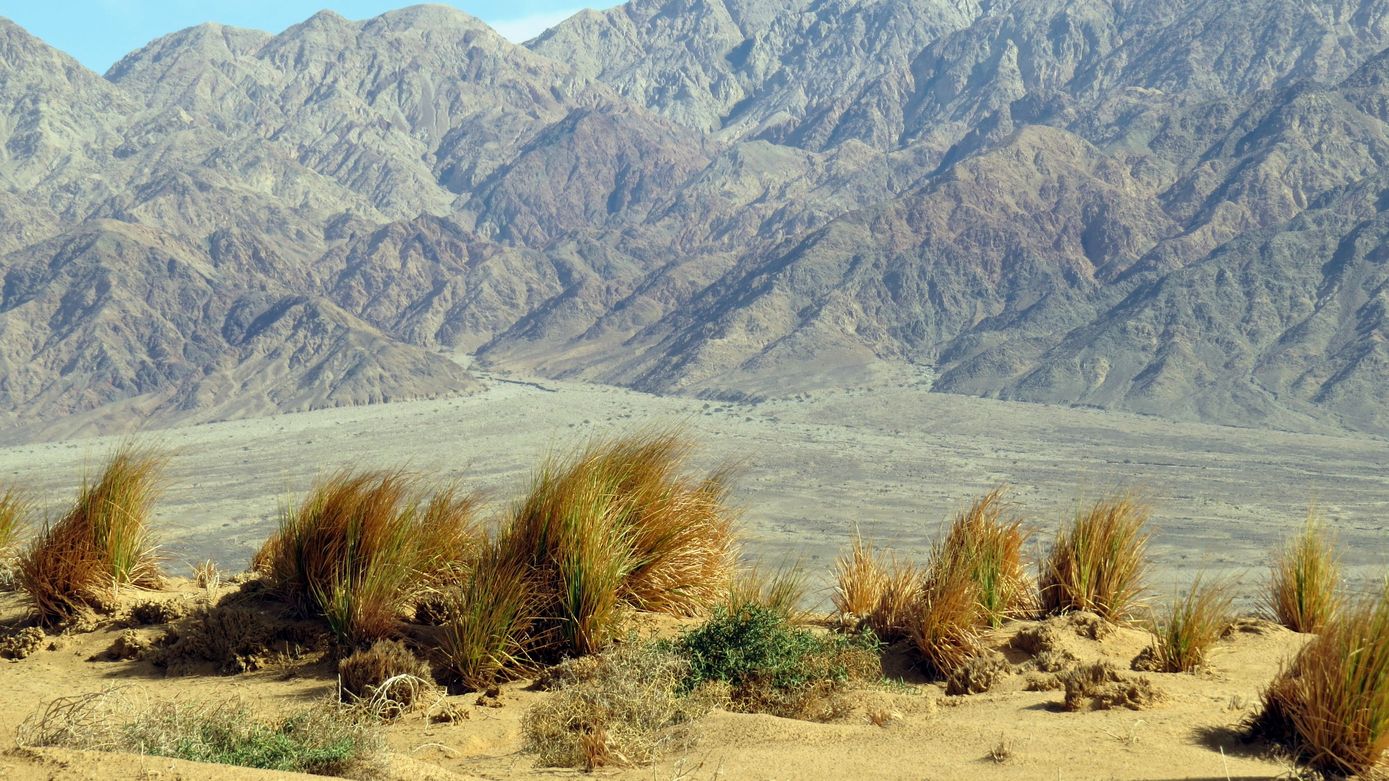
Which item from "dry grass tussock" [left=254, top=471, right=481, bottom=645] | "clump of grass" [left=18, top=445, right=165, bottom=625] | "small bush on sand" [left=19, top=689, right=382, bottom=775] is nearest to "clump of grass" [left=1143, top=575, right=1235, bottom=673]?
"dry grass tussock" [left=254, top=471, right=481, bottom=645]

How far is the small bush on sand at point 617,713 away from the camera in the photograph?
6.20 meters

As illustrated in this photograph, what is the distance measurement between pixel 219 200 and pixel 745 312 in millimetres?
88112

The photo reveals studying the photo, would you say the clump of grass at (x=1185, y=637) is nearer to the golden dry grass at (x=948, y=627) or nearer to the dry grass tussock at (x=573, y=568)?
the golden dry grass at (x=948, y=627)

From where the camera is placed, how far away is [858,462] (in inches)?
2808

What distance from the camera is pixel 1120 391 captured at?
8881 centimetres

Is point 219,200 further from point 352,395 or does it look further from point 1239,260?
point 1239,260

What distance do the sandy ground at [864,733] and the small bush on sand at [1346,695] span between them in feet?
0.69

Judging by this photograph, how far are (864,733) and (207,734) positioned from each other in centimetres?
327

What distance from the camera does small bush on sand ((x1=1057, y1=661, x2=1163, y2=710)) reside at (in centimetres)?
662

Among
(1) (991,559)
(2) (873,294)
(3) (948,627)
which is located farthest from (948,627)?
(2) (873,294)

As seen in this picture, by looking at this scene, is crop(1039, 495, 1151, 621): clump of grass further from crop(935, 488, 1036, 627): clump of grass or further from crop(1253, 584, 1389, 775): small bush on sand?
crop(1253, 584, 1389, 775): small bush on sand

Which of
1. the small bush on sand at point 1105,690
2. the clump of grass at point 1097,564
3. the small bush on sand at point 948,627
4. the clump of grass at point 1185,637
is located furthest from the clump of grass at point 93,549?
the clump of grass at point 1185,637

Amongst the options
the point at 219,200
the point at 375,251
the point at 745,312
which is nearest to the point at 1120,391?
the point at 745,312

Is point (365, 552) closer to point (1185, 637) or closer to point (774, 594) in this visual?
point (774, 594)
